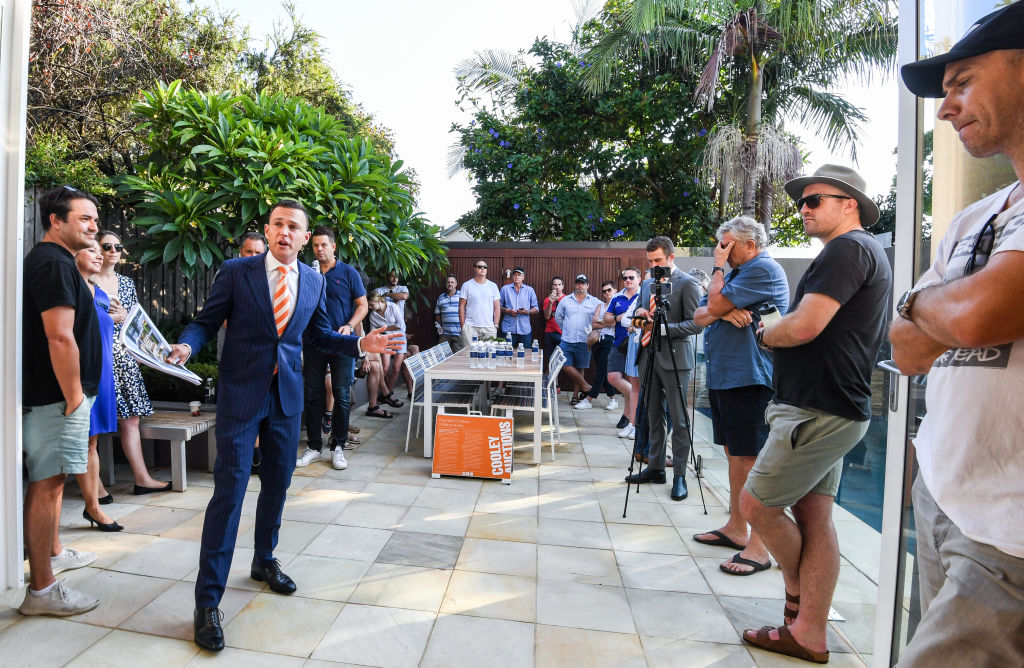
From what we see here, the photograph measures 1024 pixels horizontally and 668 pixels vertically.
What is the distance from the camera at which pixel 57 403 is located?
7.75 ft

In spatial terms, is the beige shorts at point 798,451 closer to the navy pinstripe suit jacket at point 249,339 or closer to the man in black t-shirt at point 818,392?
the man in black t-shirt at point 818,392

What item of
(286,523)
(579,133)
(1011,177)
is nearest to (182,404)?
(286,523)

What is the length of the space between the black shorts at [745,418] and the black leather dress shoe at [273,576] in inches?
93.1

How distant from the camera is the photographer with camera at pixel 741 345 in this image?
9.24 feet

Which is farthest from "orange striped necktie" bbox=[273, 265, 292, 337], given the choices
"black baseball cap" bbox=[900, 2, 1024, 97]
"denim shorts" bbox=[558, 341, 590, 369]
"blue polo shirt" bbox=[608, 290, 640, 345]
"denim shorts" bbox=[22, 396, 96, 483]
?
"denim shorts" bbox=[558, 341, 590, 369]

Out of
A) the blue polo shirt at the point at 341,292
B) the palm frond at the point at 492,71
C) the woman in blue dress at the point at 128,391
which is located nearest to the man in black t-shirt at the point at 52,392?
the woman in blue dress at the point at 128,391

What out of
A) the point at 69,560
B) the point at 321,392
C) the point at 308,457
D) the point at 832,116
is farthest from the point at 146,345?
the point at 832,116

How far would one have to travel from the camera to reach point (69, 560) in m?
2.72

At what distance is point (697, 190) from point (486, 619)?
9998 mm

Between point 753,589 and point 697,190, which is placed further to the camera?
point 697,190

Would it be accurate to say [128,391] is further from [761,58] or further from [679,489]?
[761,58]

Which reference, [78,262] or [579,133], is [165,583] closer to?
[78,262]

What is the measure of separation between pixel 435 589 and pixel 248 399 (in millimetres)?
1253

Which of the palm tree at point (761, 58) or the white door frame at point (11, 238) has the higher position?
the palm tree at point (761, 58)
